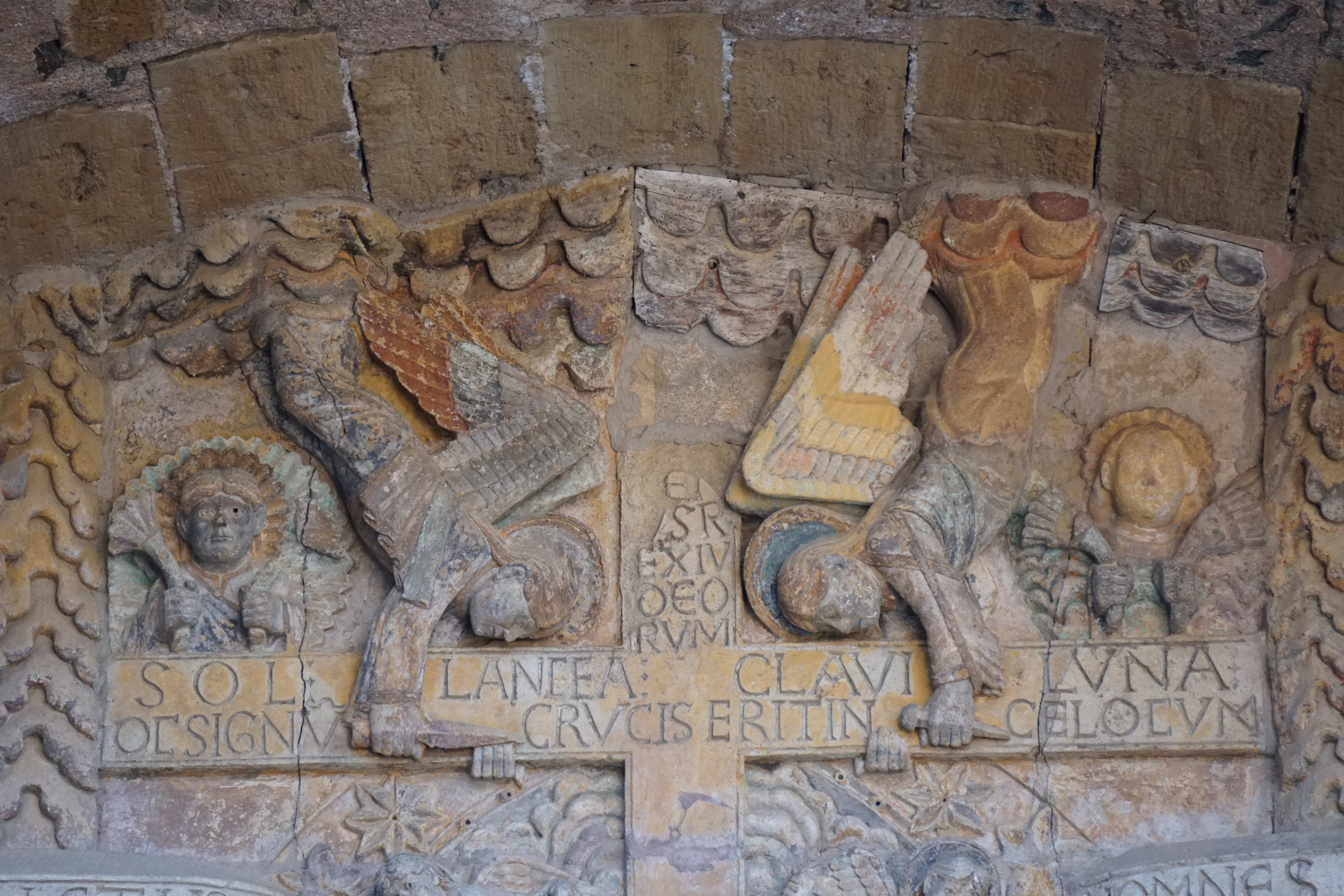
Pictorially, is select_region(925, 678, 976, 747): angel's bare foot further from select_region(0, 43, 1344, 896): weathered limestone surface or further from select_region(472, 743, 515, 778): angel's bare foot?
select_region(472, 743, 515, 778): angel's bare foot

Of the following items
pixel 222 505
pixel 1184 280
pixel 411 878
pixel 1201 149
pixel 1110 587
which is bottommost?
pixel 411 878

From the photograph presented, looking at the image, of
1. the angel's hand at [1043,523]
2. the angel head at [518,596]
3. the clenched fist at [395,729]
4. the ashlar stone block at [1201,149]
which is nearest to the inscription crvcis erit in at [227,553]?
the clenched fist at [395,729]

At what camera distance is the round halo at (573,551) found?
579 centimetres

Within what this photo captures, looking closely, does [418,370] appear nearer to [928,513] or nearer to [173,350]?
[173,350]

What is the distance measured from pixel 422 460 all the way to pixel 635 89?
1.12 metres

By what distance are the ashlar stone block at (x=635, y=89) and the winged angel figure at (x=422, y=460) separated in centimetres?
59

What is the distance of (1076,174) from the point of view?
19.3 ft

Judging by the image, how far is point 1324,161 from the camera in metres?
5.71

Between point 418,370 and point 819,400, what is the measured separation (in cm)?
107

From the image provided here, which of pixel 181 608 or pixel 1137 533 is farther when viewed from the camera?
pixel 1137 533

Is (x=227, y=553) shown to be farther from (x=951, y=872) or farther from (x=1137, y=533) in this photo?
(x=1137, y=533)

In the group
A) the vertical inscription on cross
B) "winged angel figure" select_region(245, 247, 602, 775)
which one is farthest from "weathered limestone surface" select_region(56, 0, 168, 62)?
the vertical inscription on cross

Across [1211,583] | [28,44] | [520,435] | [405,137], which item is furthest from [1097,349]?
[28,44]

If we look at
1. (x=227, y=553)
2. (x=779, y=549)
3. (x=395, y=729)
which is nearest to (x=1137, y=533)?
(x=779, y=549)
